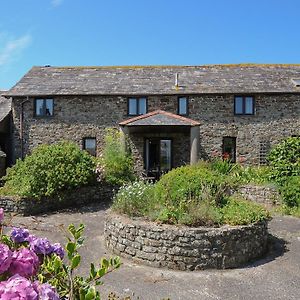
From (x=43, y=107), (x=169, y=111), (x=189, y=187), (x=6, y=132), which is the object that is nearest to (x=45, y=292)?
(x=189, y=187)

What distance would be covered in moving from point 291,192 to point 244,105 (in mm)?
7768

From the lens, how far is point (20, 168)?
13.8 metres

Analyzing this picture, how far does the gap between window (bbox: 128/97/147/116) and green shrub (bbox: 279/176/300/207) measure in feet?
31.5

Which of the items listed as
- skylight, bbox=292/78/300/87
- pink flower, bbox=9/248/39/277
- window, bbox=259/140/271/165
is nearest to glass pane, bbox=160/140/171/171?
window, bbox=259/140/271/165

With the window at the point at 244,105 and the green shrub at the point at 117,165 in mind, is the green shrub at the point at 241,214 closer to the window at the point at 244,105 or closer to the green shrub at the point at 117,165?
the green shrub at the point at 117,165

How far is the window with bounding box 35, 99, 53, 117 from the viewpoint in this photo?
2000 centimetres

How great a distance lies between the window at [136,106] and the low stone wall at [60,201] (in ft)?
20.0

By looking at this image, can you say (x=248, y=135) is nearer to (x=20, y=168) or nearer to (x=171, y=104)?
(x=171, y=104)

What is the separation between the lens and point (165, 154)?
19922 millimetres

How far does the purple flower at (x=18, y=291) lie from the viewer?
5.31 feet

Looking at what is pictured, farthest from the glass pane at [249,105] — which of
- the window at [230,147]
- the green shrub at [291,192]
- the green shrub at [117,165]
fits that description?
the green shrub at [117,165]

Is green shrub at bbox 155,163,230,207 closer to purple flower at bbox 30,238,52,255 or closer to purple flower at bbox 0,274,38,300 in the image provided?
purple flower at bbox 30,238,52,255

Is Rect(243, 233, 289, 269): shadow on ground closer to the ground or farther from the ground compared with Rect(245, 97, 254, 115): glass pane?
closer to the ground

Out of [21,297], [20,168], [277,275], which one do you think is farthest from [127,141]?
[21,297]
